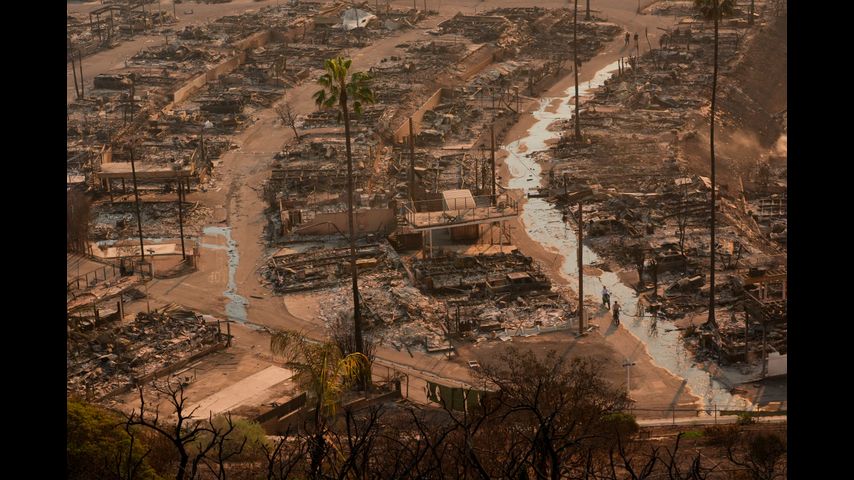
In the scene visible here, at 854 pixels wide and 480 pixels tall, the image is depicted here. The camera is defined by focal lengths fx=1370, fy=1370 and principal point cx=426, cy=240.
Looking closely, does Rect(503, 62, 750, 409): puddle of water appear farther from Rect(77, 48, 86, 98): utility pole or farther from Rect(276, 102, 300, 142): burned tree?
Rect(77, 48, 86, 98): utility pole

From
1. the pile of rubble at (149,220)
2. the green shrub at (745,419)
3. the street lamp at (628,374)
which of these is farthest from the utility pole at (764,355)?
the pile of rubble at (149,220)

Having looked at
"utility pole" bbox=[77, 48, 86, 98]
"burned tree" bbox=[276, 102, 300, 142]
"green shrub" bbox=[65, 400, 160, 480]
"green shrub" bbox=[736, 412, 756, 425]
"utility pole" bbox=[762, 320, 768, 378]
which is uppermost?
"utility pole" bbox=[77, 48, 86, 98]

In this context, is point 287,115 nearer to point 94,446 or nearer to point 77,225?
point 77,225

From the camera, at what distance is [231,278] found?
47.1 metres

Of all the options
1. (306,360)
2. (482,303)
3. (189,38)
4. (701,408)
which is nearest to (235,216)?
(482,303)

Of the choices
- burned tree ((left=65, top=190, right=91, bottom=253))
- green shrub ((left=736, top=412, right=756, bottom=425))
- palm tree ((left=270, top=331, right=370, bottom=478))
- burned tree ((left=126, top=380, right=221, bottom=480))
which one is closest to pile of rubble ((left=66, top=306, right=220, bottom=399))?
burned tree ((left=126, top=380, right=221, bottom=480))

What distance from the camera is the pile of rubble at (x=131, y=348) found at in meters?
37.8

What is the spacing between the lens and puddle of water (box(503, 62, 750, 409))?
37375 mm

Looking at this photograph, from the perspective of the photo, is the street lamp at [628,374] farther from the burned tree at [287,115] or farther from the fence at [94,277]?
the burned tree at [287,115]

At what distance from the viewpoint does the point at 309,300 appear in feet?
146

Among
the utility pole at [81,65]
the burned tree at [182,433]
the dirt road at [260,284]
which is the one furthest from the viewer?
the utility pole at [81,65]

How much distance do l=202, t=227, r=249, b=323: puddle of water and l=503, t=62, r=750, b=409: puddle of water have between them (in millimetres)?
10913

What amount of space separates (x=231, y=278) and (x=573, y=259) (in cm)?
1196

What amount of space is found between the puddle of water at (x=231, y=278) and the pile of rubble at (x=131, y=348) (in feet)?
4.48
